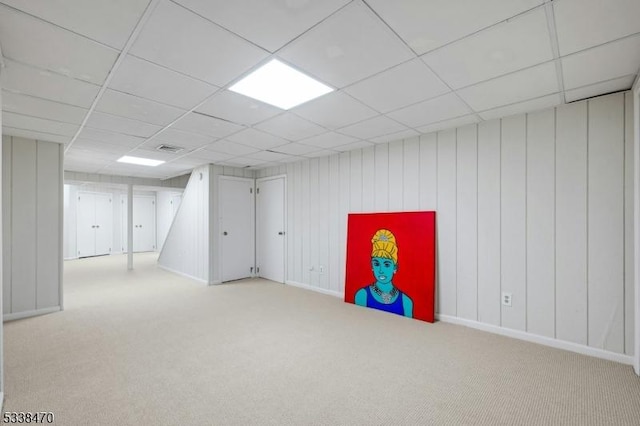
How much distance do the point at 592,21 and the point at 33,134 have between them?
551 cm

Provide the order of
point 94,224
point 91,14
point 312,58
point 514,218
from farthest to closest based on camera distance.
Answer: point 94,224, point 514,218, point 312,58, point 91,14

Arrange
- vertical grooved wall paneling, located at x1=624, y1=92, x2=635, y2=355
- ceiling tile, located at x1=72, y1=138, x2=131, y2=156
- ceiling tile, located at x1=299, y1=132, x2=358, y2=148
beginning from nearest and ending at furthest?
1. vertical grooved wall paneling, located at x1=624, y1=92, x2=635, y2=355
2. ceiling tile, located at x1=299, y1=132, x2=358, y2=148
3. ceiling tile, located at x1=72, y1=138, x2=131, y2=156

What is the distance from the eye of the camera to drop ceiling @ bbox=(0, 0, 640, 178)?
160cm

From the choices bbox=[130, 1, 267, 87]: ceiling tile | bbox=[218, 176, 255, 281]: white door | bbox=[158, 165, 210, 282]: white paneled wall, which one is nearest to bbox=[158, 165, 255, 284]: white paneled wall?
bbox=[158, 165, 210, 282]: white paneled wall

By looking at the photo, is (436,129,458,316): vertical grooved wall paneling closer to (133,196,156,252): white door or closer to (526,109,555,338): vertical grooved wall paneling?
(526,109,555,338): vertical grooved wall paneling

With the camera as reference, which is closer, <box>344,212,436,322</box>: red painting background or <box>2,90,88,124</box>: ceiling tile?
<box>2,90,88,124</box>: ceiling tile

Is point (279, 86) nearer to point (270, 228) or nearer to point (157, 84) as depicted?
point (157, 84)

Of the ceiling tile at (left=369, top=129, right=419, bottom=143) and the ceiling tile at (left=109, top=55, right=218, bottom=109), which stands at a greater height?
the ceiling tile at (left=109, top=55, right=218, bottom=109)

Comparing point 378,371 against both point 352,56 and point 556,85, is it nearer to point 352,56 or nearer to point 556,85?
point 352,56

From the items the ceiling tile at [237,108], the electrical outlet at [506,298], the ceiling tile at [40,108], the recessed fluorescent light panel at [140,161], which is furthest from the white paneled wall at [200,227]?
the electrical outlet at [506,298]

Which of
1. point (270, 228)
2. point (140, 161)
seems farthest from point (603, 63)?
point (140, 161)

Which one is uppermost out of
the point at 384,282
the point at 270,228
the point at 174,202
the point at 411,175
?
the point at 411,175

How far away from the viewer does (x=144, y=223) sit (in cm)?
1123

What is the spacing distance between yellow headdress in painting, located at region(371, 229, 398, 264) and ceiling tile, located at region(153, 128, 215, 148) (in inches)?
104
